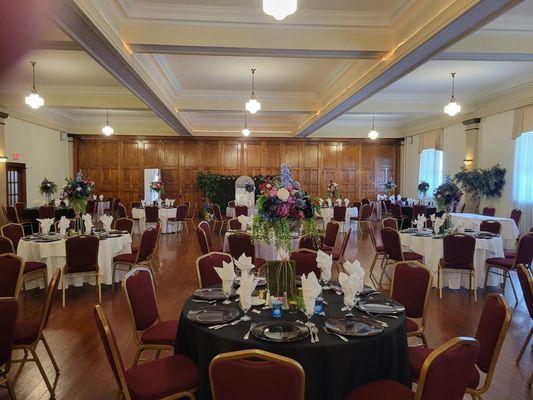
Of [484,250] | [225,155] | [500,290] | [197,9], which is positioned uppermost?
[197,9]

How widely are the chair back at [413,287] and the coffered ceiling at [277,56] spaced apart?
2885mm

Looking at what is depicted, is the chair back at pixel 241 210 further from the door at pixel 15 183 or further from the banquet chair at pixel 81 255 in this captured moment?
the door at pixel 15 183

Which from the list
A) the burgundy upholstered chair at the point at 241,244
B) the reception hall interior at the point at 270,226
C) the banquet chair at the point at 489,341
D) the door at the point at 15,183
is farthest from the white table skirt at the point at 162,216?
the banquet chair at the point at 489,341

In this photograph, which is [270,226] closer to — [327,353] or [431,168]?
[327,353]

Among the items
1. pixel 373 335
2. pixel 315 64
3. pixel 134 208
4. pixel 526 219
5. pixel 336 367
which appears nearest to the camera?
pixel 336 367

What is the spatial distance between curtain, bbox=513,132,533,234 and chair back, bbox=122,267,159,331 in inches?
378

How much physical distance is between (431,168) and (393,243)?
30.9 ft

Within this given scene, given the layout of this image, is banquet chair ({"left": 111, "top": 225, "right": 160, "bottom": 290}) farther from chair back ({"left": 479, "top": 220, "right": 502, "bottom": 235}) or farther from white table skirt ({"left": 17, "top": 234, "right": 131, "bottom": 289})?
chair back ({"left": 479, "top": 220, "right": 502, "bottom": 235})

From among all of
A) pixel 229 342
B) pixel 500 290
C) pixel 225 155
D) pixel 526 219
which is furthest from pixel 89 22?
pixel 225 155

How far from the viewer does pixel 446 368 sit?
187cm

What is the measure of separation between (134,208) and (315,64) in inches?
279

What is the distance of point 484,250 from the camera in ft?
19.6

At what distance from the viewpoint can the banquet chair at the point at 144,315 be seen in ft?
9.52

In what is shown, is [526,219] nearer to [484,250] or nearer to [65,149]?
[484,250]
